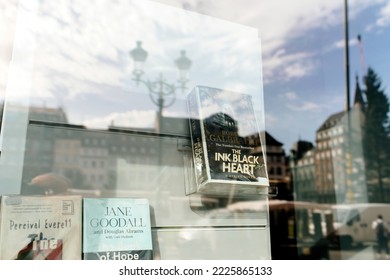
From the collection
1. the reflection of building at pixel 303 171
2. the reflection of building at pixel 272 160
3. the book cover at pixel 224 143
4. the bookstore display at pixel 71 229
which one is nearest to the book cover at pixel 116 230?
the bookstore display at pixel 71 229

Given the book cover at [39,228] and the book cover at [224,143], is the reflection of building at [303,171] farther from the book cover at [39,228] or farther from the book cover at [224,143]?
the book cover at [39,228]

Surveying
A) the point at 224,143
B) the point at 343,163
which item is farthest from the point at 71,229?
the point at 343,163

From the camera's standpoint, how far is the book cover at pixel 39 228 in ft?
2.07

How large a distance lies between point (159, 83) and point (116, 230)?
0.49 meters

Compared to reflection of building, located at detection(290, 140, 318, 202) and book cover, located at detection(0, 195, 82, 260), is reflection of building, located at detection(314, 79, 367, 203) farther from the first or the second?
book cover, located at detection(0, 195, 82, 260)

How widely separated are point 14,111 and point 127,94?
12.2 inches

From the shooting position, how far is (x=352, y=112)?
2906mm

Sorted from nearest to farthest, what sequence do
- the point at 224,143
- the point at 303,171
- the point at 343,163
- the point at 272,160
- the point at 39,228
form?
the point at 39,228
the point at 224,143
the point at 272,160
the point at 343,163
the point at 303,171

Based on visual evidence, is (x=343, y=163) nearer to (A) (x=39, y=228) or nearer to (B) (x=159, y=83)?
(B) (x=159, y=83)

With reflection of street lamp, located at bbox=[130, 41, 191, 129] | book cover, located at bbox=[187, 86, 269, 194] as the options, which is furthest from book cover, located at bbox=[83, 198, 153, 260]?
reflection of street lamp, located at bbox=[130, 41, 191, 129]

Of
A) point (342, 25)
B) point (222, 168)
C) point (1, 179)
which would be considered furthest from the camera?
point (342, 25)

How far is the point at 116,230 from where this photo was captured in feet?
2.41
